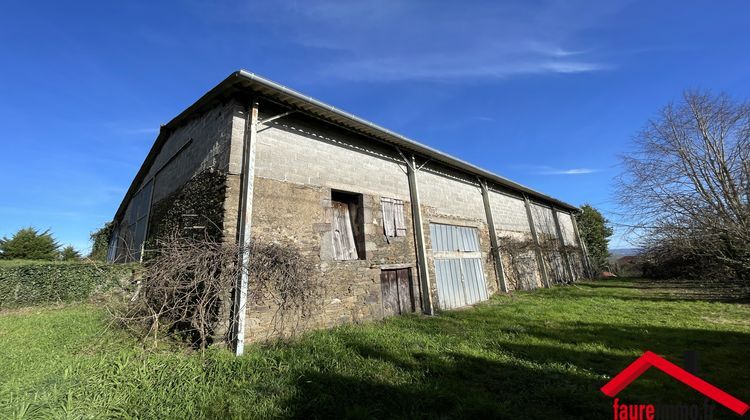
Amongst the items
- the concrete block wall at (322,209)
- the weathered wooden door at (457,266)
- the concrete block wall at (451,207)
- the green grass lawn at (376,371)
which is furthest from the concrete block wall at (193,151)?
the weathered wooden door at (457,266)

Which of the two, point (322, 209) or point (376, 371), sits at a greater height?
point (322, 209)

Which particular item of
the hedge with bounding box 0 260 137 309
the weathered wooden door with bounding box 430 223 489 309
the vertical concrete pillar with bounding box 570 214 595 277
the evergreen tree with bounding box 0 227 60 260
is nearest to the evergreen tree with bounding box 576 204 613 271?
the vertical concrete pillar with bounding box 570 214 595 277

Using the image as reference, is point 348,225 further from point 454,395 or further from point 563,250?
point 563,250

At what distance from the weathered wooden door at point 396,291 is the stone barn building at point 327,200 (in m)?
0.04

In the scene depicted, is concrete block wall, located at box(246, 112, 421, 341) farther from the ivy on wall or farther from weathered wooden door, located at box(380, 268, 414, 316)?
Result: the ivy on wall

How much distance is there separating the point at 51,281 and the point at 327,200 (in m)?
11.0

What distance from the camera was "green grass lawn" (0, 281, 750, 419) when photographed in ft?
10.5

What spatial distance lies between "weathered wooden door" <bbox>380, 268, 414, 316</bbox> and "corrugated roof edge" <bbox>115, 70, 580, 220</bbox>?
12.8 ft

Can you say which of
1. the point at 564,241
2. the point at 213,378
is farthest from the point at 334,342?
the point at 564,241

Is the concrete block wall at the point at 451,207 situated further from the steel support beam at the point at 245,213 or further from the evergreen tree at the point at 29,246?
the evergreen tree at the point at 29,246

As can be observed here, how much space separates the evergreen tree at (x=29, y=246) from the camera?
63.6ft

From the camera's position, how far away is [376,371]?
423cm

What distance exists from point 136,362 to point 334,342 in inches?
113

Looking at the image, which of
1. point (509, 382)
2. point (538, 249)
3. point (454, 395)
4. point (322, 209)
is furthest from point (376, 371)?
point (538, 249)
